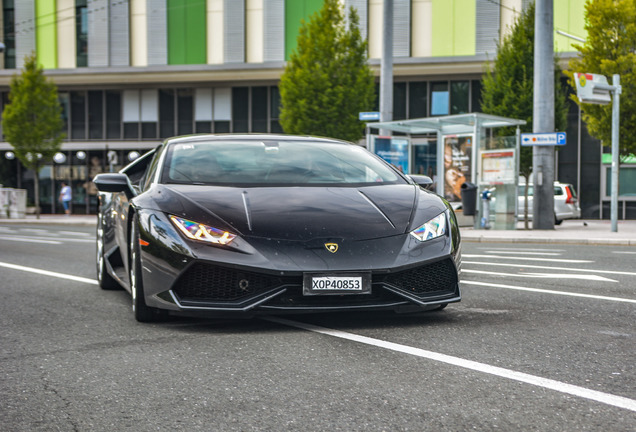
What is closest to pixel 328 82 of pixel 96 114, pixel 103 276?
pixel 96 114

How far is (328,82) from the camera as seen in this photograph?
2817 cm

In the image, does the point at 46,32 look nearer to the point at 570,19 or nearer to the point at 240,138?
the point at 570,19

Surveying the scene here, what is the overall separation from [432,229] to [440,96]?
31.3 metres

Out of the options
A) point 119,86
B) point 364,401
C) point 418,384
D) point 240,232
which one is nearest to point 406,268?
point 240,232

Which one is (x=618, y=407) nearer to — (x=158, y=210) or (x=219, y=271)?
(x=219, y=271)

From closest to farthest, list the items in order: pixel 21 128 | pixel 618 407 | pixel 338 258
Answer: pixel 618 407 < pixel 338 258 < pixel 21 128

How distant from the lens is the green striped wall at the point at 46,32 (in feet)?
127

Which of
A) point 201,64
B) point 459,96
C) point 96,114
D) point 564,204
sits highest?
point 201,64

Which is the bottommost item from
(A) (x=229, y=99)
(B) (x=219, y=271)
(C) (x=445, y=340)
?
(C) (x=445, y=340)

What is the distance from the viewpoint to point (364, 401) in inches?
136

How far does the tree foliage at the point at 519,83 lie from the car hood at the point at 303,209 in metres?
24.4

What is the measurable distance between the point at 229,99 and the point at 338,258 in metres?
34.1

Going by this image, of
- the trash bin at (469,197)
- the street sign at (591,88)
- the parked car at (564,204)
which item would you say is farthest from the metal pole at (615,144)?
the parked car at (564,204)

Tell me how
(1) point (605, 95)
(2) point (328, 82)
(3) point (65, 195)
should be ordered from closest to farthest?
(1) point (605, 95) < (2) point (328, 82) < (3) point (65, 195)
